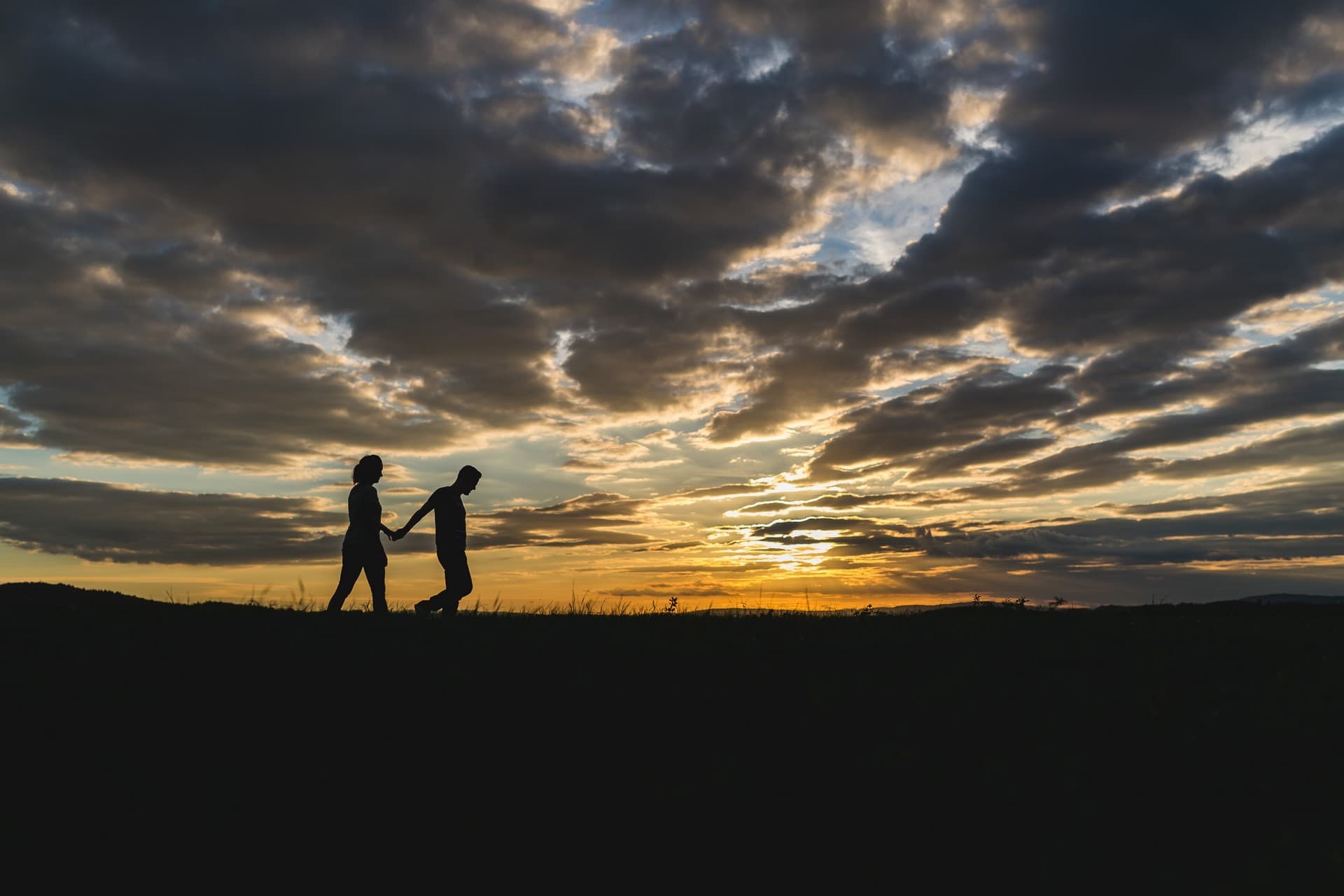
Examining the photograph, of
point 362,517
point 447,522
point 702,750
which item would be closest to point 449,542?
point 447,522

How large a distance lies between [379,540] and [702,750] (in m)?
9.92

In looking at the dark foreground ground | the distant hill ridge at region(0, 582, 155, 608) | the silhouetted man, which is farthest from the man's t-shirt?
the distant hill ridge at region(0, 582, 155, 608)

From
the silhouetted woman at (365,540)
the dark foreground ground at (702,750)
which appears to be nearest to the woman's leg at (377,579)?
the silhouetted woman at (365,540)

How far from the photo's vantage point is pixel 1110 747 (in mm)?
8406

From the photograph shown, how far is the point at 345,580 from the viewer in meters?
16.2

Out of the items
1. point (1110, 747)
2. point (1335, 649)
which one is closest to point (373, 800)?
point (1110, 747)

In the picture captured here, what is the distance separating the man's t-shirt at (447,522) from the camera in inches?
658

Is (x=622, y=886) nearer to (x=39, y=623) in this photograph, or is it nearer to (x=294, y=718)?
(x=294, y=718)

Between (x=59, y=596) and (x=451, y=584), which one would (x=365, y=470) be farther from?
(x=59, y=596)

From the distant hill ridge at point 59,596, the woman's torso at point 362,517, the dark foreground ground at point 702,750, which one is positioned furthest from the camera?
the distant hill ridge at point 59,596

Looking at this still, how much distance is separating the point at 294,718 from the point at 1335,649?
45.6ft

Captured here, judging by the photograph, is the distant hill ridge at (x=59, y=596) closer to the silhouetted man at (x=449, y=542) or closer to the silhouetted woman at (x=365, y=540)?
the silhouetted woman at (x=365, y=540)

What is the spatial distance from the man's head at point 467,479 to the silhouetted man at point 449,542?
0.02 metres

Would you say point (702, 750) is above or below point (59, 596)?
below
